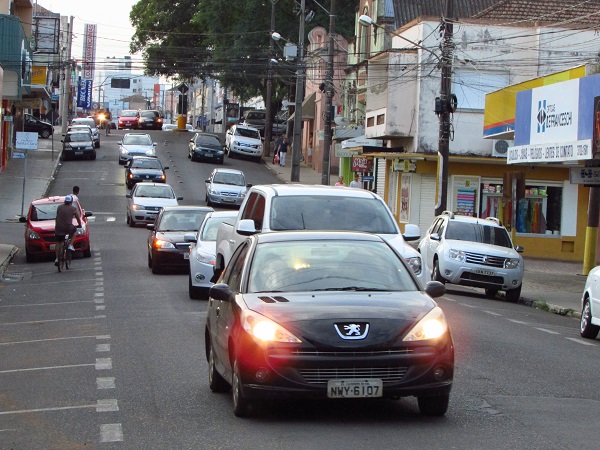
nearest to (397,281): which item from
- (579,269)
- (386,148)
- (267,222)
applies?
(267,222)

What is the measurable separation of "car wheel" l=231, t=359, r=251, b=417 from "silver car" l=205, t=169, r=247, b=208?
3634 cm

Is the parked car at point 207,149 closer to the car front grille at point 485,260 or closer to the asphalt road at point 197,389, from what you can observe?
the car front grille at point 485,260

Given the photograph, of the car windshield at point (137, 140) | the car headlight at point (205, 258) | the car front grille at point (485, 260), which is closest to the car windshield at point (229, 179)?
the car windshield at point (137, 140)

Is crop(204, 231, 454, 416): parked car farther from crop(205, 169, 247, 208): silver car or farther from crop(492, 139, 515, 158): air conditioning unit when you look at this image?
crop(205, 169, 247, 208): silver car

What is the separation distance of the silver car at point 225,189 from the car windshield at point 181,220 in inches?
729

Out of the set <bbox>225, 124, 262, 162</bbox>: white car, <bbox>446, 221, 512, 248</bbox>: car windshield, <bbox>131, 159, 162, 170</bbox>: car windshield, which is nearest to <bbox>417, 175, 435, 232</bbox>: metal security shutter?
<bbox>131, 159, 162, 170</bbox>: car windshield

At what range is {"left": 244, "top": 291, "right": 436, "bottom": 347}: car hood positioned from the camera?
26.7 ft

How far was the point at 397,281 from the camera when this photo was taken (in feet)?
30.3

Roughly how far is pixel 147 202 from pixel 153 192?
3.43 ft

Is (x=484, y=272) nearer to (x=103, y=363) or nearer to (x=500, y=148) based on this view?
(x=103, y=363)

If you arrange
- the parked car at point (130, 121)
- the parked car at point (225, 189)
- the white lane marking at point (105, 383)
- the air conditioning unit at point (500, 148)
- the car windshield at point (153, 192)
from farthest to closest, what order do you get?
the parked car at point (130, 121) → the parked car at point (225, 189) → the air conditioning unit at point (500, 148) → the car windshield at point (153, 192) → the white lane marking at point (105, 383)

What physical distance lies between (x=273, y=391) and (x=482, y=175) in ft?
112

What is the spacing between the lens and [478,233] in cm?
2548

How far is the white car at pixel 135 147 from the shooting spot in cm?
6042
